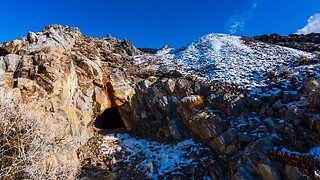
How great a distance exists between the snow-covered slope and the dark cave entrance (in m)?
6.50

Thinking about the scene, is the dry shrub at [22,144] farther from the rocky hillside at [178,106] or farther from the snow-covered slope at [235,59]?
the snow-covered slope at [235,59]

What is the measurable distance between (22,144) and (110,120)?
10173 mm

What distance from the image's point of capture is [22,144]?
848 cm

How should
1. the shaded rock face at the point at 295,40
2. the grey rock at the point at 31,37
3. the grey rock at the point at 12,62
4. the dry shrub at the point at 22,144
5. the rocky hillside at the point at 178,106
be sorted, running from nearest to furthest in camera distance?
the dry shrub at the point at 22,144, the rocky hillside at the point at 178,106, the grey rock at the point at 12,62, the grey rock at the point at 31,37, the shaded rock face at the point at 295,40

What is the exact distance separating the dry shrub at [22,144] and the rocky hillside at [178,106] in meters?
1.34

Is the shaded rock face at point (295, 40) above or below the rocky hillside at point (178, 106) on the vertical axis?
above

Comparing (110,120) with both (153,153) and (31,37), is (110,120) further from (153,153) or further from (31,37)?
(31,37)

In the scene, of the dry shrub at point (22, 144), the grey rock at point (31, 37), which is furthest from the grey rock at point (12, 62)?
the dry shrub at point (22, 144)

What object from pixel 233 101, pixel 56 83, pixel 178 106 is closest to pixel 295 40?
pixel 233 101

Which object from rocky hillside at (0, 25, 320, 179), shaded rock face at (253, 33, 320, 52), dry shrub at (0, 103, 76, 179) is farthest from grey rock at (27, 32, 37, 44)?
shaded rock face at (253, 33, 320, 52)

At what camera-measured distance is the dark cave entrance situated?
17.5 m

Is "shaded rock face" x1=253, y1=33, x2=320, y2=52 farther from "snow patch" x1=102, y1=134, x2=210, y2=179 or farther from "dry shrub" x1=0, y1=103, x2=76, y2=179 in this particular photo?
"dry shrub" x1=0, y1=103, x2=76, y2=179

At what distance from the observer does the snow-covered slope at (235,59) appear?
16.3 m

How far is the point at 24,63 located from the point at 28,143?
881cm
